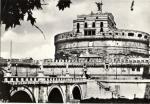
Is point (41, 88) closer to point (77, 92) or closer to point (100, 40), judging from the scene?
point (77, 92)

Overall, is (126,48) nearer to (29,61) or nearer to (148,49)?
(148,49)

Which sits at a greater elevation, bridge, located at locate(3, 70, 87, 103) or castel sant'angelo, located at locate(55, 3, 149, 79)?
castel sant'angelo, located at locate(55, 3, 149, 79)

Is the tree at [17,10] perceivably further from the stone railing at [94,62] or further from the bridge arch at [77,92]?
the stone railing at [94,62]

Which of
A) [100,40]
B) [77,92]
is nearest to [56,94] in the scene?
[77,92]

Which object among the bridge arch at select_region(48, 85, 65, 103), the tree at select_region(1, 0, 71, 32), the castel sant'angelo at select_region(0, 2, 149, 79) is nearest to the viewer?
the tree at select_region(1, 0, 71, 32)

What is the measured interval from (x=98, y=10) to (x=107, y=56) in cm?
780

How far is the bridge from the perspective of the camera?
3366 cm

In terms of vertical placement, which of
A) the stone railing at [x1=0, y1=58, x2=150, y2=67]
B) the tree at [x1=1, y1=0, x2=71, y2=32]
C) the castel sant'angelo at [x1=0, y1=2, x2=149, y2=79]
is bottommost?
the tree at [x1=1, y1=0, x2=71, y2=32]

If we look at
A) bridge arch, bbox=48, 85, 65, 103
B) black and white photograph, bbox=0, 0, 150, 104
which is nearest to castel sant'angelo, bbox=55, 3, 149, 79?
black and white photograph, bbox=0, 0, 150, 104

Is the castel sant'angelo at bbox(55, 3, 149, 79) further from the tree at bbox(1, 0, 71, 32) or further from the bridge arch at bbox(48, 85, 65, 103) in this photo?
the tree at bbox(1, 0, 71, 32)

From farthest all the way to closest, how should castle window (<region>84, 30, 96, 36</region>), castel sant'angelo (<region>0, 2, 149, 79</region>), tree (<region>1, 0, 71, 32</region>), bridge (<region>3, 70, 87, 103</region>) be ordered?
castle window (<region>84, 30, 96, 36</region>) → castel sant'angelo (<region>0, 2, 149, 79</region>) → bridge (<region>3, 70, 87, 103</region>) → tree (<region>1, 0, 71, 32</region>)

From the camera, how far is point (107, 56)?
5878 cm

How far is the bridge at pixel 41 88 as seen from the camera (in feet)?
110

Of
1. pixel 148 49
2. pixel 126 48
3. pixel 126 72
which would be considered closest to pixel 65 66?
pixel 126 72
